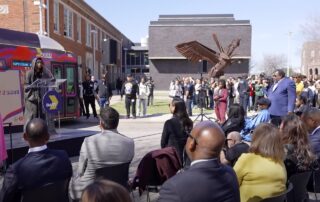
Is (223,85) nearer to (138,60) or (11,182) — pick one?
(11,182)

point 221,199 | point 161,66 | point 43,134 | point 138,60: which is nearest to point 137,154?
point 43,134

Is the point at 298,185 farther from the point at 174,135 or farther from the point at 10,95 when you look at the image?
the point at 10,95

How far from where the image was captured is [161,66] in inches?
1817

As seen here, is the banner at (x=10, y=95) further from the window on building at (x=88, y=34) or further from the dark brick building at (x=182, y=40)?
the dark brick building at (x=182, y=40)

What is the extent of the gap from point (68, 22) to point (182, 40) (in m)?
18.3

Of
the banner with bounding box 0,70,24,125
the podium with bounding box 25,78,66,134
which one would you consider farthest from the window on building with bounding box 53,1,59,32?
the podium with bounding box 25,78,66,134

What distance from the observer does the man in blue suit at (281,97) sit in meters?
7.27

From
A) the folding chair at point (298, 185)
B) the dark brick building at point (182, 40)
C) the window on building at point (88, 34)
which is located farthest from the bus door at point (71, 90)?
the dark brick building at point (182, 40)

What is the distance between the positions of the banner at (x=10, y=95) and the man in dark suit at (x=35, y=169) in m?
6.08

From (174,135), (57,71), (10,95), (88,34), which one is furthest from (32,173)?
(88,34)

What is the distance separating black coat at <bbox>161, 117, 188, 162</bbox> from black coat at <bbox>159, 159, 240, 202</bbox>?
2.76 metres

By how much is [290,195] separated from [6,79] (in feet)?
25.3

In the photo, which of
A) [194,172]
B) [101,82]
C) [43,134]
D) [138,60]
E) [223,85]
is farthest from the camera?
[138,60]

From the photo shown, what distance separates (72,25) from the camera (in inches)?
1241
